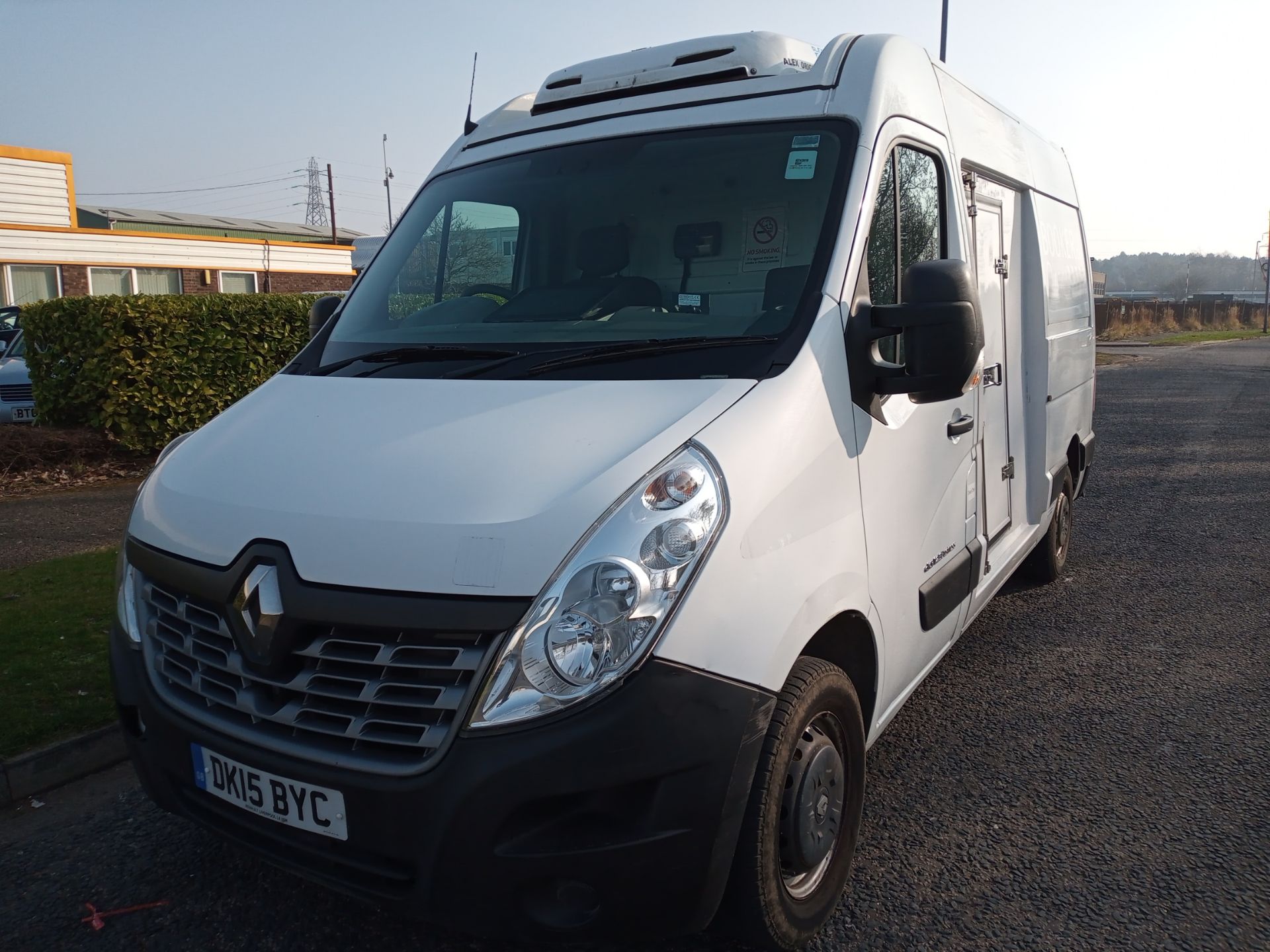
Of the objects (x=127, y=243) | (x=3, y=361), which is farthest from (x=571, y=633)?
(x=127, y=243)

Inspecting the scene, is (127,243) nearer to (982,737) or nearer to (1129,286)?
(982,737)

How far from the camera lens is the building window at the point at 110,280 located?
87.7 feet

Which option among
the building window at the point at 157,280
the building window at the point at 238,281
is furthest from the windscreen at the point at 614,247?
the building window at the point at 238,281

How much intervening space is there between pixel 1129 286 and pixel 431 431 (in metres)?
178

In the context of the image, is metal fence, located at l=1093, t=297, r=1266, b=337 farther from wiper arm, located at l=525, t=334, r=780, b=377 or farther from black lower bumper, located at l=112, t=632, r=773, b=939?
black lower bumper, located at l=112, t=632, r=773, b=939

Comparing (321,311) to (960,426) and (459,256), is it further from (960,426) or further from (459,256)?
(960,426)

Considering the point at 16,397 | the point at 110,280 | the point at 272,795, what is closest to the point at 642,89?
the point at 272,795

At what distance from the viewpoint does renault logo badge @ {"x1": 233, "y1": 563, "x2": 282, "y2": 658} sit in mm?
2271

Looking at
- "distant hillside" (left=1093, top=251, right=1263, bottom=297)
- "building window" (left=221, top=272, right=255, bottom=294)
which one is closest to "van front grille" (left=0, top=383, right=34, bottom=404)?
"building window" (left=221, top=272, right=255, bottom=294)

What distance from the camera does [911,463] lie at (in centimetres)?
315

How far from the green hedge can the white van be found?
7.31 metres

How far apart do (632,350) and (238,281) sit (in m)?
31.9

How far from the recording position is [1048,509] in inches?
214

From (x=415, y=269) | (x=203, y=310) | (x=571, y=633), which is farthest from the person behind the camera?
(x=203, y=310)
